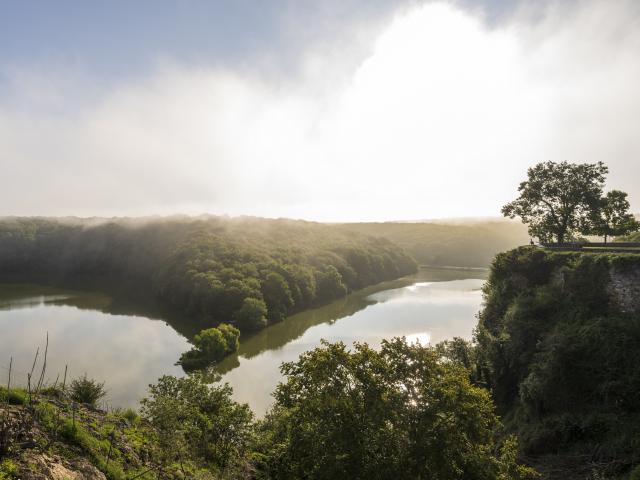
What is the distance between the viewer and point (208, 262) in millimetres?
82500

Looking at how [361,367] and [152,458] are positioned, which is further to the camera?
[361,367]

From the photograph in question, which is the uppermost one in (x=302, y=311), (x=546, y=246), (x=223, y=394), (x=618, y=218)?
(x=618, y=218)

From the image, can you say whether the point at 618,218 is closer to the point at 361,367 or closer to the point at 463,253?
the point at 361,367

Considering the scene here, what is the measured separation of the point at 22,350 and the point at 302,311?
154ft

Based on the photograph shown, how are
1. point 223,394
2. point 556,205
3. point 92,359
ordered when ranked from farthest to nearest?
point 92,359
point 556,205
point 223,394

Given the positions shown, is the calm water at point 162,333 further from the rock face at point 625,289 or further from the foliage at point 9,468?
the rock face at point 625,289

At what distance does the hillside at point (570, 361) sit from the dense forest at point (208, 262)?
41.0 meters

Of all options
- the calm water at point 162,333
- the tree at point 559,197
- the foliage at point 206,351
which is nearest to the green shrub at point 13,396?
the calm water at point 162,333

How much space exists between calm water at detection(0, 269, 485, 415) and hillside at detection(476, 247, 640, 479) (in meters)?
21.8

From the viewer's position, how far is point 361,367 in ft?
51.4

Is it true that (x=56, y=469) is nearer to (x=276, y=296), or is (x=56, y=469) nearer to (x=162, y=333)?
(x=162, y=333)

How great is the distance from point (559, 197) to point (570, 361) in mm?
23674

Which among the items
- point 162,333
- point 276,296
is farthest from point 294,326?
point 162,333

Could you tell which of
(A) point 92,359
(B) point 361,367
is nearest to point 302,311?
(A) point 92,359
